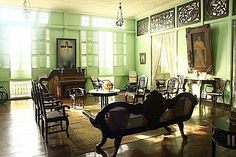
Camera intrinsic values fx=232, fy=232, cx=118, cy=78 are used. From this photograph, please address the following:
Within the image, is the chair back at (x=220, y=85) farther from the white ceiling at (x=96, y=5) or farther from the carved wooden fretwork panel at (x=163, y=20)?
the white ceiling at (x=96, y=5)

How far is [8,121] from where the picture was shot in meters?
5.70

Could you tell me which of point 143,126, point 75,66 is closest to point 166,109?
point 143,126

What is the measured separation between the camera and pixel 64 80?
30.1 feet

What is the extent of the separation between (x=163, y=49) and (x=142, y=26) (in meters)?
1.92

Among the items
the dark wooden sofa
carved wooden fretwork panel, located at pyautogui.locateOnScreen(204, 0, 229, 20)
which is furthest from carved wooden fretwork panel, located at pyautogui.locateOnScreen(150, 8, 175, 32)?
the dark wooden sofa

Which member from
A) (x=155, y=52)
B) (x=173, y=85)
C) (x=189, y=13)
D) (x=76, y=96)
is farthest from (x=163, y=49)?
(x=76, y=96)

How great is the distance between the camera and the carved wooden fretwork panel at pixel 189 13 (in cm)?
796

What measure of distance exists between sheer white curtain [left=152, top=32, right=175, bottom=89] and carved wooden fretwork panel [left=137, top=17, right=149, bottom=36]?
0.78m

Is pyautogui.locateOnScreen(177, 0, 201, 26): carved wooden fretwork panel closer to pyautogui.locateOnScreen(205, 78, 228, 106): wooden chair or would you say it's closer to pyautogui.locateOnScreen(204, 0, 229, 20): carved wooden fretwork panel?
pyautogui.locateOnScreen(204, 0, 229, 20): carved wooden fretwork panel

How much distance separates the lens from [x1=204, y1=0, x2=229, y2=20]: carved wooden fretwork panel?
7020 mm

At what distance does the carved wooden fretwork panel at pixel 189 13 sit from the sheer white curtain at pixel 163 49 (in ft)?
2.52

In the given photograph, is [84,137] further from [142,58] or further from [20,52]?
[142,58]

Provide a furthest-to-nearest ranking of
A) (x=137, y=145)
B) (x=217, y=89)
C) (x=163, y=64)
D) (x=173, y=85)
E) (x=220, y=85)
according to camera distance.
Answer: (x=163, y=64), (x=173, y=85), (x=217, y=89), (x=220, y=85), (x=137, y=145)

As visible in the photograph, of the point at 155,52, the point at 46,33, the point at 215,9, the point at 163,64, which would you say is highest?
the point at 215,9
